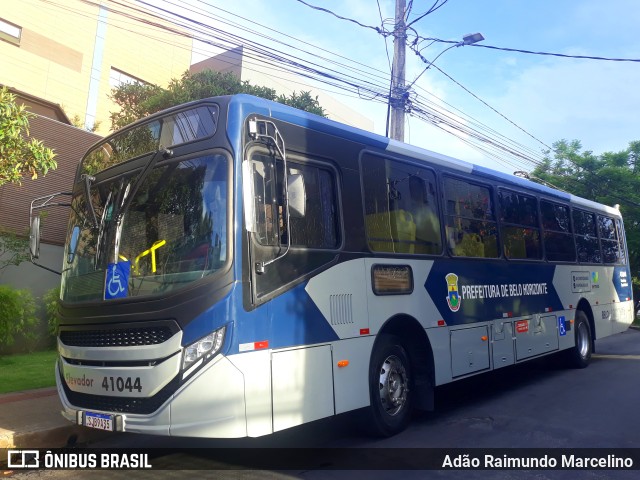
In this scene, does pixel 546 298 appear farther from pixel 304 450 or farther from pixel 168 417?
pixel 168 417

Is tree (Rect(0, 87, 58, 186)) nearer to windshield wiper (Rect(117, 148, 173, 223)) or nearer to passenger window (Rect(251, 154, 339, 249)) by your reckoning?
windshield wiper (Rect(117, 148, 173, 223))

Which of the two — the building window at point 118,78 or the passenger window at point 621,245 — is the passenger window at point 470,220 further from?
the building window at point 118,78

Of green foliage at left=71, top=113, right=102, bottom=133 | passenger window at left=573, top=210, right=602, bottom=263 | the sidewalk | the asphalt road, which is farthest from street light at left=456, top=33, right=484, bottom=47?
green foliage at left=71, top=113, right=102, bottom=133

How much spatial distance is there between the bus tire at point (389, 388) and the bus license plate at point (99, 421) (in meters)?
2.53

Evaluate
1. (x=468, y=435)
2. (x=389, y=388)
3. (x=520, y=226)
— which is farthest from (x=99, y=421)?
(x=520, y=226)

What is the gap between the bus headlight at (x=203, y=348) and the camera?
4.35m

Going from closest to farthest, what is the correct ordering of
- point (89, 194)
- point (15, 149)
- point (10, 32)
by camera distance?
point (89, 194) → point (15, 149) → point (10, 32)

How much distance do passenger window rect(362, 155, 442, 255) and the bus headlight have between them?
2214 millimetres

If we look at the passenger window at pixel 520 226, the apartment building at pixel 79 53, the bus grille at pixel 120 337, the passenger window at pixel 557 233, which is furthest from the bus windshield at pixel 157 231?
the apartment building at pixel 79 53

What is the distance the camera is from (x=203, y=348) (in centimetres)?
437

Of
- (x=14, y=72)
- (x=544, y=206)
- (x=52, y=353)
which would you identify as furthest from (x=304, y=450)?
(x=14, y=72)

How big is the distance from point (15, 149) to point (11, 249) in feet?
15.5

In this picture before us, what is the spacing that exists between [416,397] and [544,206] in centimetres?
505

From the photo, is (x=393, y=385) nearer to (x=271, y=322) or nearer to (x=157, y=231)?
(x=271, y=322)
